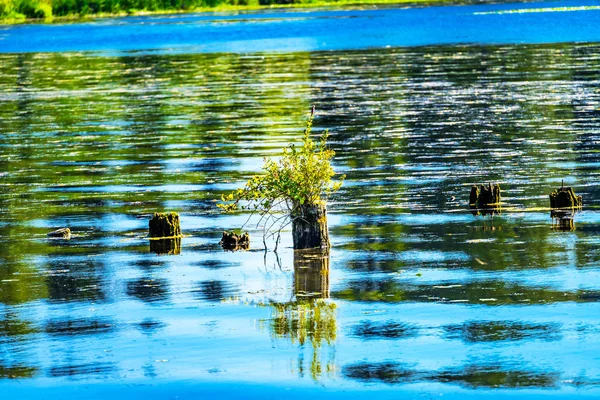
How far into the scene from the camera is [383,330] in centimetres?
1374

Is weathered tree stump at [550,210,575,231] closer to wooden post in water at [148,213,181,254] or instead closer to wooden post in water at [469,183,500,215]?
wooden post in water at [469,183,500,215]

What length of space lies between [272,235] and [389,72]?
38243 mm

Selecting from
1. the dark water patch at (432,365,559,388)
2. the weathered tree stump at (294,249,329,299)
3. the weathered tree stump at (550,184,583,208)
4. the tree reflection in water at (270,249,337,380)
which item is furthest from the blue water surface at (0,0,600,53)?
the dark water patch at (432,365,559,388)

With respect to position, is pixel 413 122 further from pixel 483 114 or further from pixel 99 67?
pixel 99 67

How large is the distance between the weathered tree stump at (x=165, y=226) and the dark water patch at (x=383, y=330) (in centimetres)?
569

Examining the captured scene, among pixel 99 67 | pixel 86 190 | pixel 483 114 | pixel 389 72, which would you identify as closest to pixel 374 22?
pixel 99 67

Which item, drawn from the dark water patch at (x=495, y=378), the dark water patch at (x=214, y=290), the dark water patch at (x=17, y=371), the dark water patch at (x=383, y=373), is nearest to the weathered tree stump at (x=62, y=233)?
the dark water patch at (x=214, y=290)

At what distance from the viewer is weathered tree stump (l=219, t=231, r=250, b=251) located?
18.5 m

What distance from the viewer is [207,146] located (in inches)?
1248

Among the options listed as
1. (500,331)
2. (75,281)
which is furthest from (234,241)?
(500,331)

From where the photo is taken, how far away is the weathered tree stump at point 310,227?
17.5 m

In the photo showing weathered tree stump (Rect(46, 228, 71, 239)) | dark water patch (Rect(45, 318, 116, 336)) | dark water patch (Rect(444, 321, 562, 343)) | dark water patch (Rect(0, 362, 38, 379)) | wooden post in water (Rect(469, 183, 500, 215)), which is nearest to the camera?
dark water patch (Rect(0, 362, 38, 379))

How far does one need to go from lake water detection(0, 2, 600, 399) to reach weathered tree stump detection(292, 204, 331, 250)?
0.88 ft

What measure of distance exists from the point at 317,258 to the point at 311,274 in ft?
3.07
